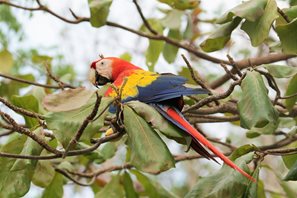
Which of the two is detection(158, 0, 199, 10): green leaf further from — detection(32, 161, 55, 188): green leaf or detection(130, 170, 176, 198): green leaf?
detection(32, 161, 55, 188): green leaf

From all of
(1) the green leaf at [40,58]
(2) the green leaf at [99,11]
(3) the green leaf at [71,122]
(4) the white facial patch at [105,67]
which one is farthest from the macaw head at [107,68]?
(1) the green leaf at [40,58]

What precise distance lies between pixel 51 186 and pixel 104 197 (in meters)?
0.18

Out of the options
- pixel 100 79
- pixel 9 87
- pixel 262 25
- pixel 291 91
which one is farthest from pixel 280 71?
pixel 9 87

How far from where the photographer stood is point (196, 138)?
3.57ft

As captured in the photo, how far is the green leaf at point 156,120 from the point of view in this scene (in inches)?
42.0

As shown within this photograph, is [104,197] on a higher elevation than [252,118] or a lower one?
lower

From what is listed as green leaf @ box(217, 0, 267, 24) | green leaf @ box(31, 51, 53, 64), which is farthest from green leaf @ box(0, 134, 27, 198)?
green leaf @ box(31, 51, 53, 64)

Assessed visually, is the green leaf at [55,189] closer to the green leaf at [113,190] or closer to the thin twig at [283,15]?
the green leaf at [113,190]

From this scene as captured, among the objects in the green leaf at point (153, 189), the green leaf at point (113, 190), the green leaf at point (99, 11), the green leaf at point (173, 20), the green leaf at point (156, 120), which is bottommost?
the green leaf at point (153, 189)

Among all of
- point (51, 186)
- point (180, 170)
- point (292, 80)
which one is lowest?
point (180, 170)

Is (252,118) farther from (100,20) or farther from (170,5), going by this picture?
(170,5)

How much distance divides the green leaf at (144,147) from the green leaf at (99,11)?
1.95 feet

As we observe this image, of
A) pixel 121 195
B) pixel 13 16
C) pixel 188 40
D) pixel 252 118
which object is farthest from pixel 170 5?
pixel 13 16

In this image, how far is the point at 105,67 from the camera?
1545 mm
